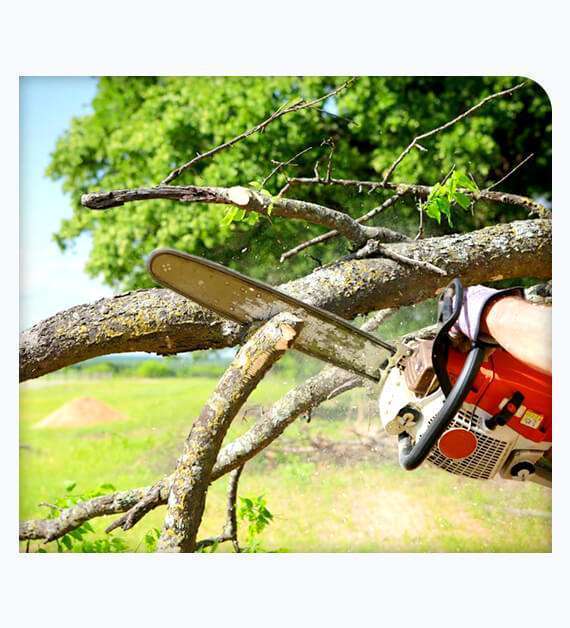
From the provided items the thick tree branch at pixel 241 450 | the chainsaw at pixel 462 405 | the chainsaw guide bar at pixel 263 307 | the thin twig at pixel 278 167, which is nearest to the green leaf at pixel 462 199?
the thin twig at pixel 278 167

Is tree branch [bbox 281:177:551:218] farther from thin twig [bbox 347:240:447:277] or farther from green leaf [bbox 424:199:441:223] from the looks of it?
thin twig [bbox 347:240:447:277]

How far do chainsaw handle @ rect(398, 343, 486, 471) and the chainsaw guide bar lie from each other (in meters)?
0.43

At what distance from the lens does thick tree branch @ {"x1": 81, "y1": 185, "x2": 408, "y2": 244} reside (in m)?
2.71

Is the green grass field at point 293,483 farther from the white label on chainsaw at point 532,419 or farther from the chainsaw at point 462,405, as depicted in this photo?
the white label on chainsaw at point 532,419

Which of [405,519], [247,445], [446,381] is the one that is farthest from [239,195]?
[405,519]

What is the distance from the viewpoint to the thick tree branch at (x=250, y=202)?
271cm

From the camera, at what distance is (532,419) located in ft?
7.01

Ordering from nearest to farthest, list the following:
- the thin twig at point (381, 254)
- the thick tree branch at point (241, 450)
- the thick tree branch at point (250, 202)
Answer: the thick tree branch at point (250, 202) → the thin twig at point (381, 254) → the thick tree branch at point (241, 450)

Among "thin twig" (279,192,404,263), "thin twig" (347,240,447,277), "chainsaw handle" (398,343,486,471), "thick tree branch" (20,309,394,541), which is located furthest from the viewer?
"thin twig" (279,192,404,263)

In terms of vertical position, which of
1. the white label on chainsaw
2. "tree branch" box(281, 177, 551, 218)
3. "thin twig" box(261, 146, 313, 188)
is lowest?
the white label on chainsaw

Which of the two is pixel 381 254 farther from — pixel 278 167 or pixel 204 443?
pixel 204 443

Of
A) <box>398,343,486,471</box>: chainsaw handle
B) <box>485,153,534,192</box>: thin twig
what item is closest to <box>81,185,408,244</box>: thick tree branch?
<box>485,153,534,192</box>: thin twig

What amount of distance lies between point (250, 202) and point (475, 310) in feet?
3.43
